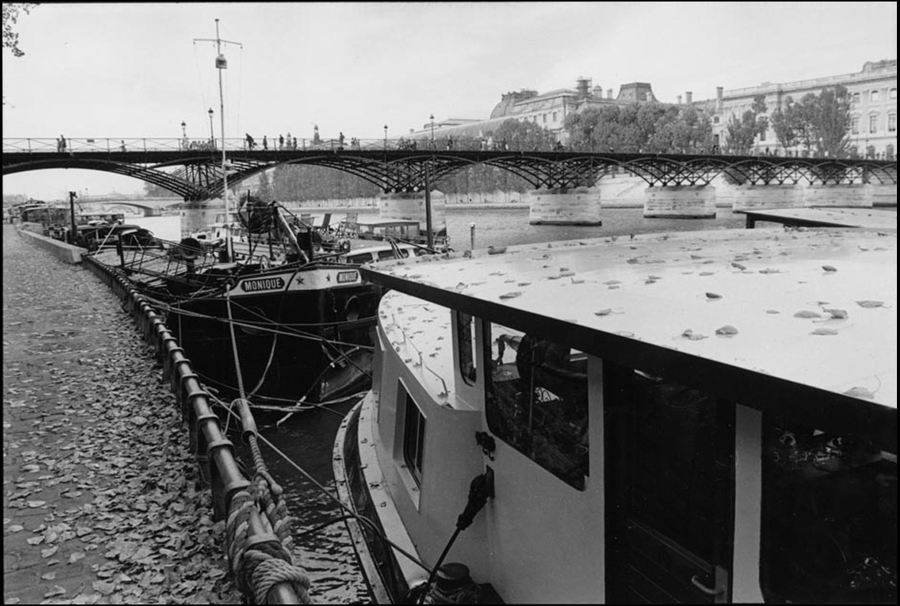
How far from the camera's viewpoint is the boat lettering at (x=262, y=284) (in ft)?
51.6

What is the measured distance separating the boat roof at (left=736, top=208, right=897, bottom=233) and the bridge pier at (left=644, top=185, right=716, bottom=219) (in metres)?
47.4

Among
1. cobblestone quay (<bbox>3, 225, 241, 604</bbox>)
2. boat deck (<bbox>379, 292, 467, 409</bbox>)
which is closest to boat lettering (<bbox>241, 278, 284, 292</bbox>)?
cobblestone quay (<bbox>3, 225, 241, 604</bbox>)

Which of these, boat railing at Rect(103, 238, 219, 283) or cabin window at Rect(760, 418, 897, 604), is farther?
boat railing at Rect(103, 238, 219, 283)

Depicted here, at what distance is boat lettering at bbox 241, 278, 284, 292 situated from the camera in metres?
15.7

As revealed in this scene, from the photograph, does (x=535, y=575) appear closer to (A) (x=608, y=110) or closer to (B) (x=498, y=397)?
(B) (x=498, y=397)

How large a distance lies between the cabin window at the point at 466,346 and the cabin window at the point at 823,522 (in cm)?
238

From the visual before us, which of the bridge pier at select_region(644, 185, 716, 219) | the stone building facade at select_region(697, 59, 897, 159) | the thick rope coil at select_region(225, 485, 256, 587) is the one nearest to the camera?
the stone building facade at select_region(697, 59, 897, 159)

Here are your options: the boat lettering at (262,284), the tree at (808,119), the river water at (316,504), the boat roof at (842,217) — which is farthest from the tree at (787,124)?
the boat lettering at (262,284)

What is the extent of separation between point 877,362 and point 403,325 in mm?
5580

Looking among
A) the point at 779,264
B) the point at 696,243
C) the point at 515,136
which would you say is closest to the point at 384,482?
the point at 696,243

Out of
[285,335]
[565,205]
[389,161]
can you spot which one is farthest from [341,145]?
[285,335]

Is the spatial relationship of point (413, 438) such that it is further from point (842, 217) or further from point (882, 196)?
point (842, 217)

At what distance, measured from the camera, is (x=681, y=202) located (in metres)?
56.7

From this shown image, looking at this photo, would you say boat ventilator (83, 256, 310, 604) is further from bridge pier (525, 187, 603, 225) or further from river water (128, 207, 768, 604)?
bridge pier (525, 187, 603, 225)
